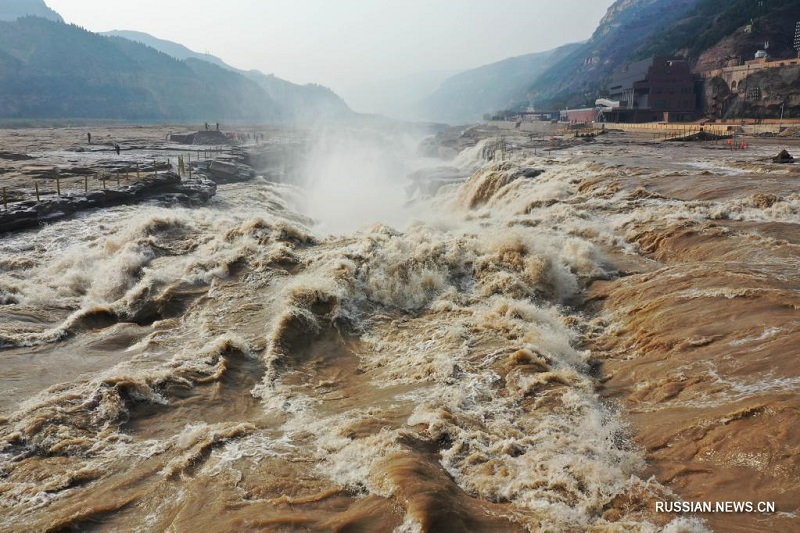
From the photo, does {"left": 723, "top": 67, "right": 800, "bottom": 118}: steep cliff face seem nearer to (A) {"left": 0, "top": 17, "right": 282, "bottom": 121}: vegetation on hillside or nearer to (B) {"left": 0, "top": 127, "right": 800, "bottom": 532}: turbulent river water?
(B) {"left": 0, "top": 127, "right": 800, "bottom": 532}: turbulent river water

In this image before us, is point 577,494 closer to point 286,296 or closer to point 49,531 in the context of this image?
point 49,531

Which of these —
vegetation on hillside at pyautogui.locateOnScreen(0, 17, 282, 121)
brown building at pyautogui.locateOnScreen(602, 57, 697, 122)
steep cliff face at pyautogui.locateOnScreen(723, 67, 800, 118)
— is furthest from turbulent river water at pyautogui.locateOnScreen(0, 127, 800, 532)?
vegetation on hillside at pyautogui.locateOnScreen(0, 17, 282, 121)

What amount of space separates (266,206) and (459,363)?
19530 millimetres

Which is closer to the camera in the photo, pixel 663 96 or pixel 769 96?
pixel 769 96

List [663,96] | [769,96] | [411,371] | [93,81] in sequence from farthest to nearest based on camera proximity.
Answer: [93,81], [663,96], [769,96], [411,371]

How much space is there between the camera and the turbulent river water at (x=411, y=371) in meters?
5.84

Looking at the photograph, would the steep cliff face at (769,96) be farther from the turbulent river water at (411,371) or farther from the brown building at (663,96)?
the turbulent river water at (411,371)

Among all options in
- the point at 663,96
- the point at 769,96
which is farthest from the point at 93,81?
the point at 769,96

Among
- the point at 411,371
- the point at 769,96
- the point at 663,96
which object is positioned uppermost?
the point at 663,96

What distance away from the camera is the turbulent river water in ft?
19.2

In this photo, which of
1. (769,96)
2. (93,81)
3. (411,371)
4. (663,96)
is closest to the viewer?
(411,371)

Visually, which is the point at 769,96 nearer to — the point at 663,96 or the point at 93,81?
the point at 663,96

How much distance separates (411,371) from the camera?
967 centimetres

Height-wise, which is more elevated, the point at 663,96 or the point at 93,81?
the point at 93,81
